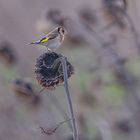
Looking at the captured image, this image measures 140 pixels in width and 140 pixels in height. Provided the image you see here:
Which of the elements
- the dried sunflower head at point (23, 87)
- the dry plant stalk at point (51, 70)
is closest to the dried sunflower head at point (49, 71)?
the dry plant stalk at point (51, 70)

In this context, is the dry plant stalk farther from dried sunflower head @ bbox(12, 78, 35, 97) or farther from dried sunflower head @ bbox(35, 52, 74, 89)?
dried sunflower head @ bbox(12, 78, 35, 97)

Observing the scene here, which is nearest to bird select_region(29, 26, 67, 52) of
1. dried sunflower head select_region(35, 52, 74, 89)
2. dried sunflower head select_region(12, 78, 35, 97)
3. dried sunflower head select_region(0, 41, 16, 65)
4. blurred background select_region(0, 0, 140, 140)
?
dried sunflower head select_region(35, 52, 74, 89)

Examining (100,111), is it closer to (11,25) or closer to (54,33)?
(54,33)

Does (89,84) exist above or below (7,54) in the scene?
below

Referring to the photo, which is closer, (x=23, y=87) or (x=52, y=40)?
(x=52, y=40)

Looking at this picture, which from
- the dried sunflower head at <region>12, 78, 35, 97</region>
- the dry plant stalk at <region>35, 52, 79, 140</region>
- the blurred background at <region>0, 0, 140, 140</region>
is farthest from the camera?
the blurred background at <region>0, 0, 140, 140</region>

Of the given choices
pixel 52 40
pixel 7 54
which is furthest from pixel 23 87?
pixel 52 40

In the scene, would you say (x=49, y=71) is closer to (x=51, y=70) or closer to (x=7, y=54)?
(x=51, y=70)

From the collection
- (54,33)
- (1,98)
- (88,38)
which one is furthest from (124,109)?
(54,33)
